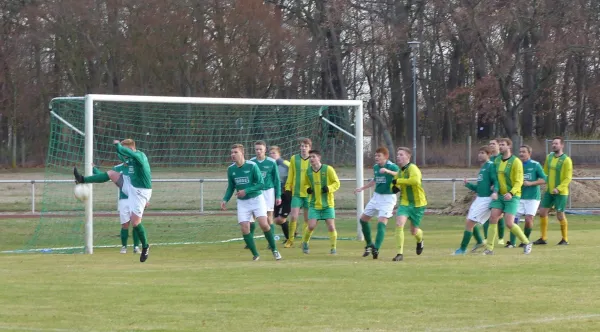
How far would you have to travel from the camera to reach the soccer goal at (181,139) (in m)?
19.7

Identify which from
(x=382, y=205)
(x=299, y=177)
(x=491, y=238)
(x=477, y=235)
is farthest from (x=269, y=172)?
(x=491, y=238)

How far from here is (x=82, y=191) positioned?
17281mm

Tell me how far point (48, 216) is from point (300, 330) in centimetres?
1565

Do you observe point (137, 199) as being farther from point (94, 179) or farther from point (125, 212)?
point (125, 212)

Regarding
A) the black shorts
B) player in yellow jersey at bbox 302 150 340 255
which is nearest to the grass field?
player in yellow jersey at bbox 302 150 340 255

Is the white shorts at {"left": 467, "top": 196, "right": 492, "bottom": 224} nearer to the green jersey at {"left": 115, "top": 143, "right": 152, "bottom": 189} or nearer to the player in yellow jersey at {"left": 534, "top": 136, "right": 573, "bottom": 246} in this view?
the player in yellow jersey at {"left": 534, "top": 136, "right": 573, "bottom": 246}

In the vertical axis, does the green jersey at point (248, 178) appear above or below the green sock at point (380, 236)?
above

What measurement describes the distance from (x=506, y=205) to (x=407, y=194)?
5.83ft

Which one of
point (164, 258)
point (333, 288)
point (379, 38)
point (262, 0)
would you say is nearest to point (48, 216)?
point (164, 258)

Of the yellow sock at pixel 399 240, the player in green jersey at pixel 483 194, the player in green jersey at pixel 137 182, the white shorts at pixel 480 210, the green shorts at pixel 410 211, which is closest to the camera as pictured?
the yellow sock at pixel 399 240

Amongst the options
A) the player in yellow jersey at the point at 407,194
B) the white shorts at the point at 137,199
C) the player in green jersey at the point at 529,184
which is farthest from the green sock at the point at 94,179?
the player in green jersey at the point at 529,184

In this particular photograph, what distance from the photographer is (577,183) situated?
1228 inches

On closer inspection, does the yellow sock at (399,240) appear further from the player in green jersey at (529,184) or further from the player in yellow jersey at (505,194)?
the player in green jersey at (529,184)

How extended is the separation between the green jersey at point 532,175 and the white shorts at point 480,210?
1.90m
